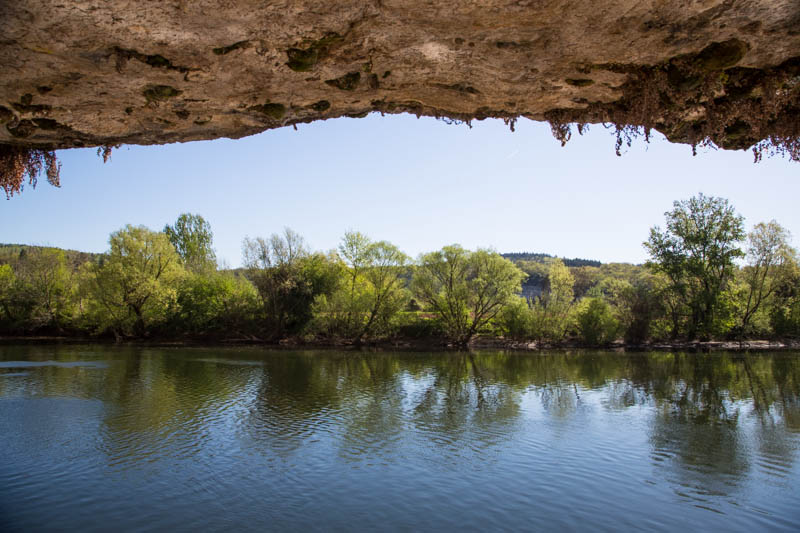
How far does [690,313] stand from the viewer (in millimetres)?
44562

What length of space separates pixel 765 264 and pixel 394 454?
4877cm

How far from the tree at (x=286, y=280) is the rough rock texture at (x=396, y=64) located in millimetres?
42324

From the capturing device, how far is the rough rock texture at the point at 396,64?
3939 mm

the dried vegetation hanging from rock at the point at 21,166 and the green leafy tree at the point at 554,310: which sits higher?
the dried vegetation hanging from rock at the point at 21,166

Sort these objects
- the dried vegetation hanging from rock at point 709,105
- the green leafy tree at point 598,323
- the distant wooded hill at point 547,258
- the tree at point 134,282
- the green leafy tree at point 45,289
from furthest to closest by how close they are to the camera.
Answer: the distant wooded hill at point 547,258 < the green leafy tree at point 45,289 < the green leafy tree at point 598,323 < the tree at point 134,282 < the dried vegetation hanging from rock at point 709,105

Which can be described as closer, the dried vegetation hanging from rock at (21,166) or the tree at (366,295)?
→ the dried vegetation hanging from rock at (21,166)

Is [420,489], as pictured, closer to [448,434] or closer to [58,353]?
[448,434]

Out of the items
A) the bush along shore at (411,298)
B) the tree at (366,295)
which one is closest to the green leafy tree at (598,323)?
the bush along shore at (411,298)

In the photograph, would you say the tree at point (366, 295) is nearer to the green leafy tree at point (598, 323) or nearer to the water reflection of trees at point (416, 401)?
the water reflection of trees at point (416, 401)

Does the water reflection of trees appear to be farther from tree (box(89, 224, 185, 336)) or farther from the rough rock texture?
tree (box(89, 224, 185, 336))

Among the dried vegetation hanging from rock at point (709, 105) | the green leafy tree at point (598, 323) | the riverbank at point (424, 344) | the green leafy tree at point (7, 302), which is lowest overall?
the riverbank at point (424, 344)

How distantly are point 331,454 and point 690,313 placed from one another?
1741 inches

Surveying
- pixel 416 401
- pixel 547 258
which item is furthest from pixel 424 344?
pixel 547 258

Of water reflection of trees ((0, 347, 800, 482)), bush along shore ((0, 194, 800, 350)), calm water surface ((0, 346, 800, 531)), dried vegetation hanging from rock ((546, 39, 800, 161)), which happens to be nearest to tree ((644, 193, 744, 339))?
bush along shore ((0, 194, 800, 350))
